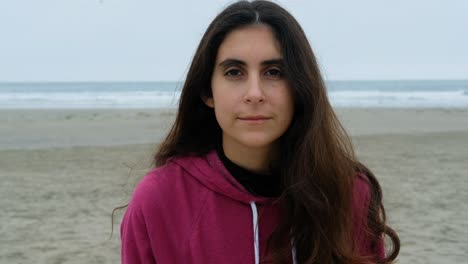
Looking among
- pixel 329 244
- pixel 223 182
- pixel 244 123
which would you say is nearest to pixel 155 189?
pixel 223 182

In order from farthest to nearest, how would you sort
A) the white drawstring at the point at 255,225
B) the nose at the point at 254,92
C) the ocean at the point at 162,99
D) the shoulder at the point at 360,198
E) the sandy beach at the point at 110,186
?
1. the ocean at the point at 162,99
2. the sandy beach at the point at 110,186
3. the shoulder at the point at 360,198
4. the white drawstring at the point at 255,225
5. the nose at the point at 254,92

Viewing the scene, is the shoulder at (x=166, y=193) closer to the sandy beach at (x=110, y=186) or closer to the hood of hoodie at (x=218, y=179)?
the hood of hoodie at (x=218, y=179)

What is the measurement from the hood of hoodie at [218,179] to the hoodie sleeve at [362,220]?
1.09ft

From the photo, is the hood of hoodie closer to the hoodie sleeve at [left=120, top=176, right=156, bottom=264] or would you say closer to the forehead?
the hoodie sleeve at [left=120, top=176, right=156, bottom=264]

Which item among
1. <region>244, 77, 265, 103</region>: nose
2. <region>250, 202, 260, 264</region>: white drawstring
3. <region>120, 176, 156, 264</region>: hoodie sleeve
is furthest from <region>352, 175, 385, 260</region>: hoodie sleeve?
<region>120, 176, 156, 264</region>: hoodie sleeve

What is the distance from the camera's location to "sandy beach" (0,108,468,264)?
5329mm

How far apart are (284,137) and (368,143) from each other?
36.6ft

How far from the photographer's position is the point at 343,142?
207 cm

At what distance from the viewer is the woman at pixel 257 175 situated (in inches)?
70.2

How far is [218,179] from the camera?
1.86 meters

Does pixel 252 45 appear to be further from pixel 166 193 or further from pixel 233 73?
pixel 166 193

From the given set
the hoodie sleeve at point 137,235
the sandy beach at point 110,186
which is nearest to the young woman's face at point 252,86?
the hoodie sleeve at point 137,235

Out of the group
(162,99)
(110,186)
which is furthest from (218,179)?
(162,99)

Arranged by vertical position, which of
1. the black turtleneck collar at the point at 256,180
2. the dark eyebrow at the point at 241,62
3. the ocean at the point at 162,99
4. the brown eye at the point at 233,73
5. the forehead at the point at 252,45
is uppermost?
the forehead at the point at 252,45
